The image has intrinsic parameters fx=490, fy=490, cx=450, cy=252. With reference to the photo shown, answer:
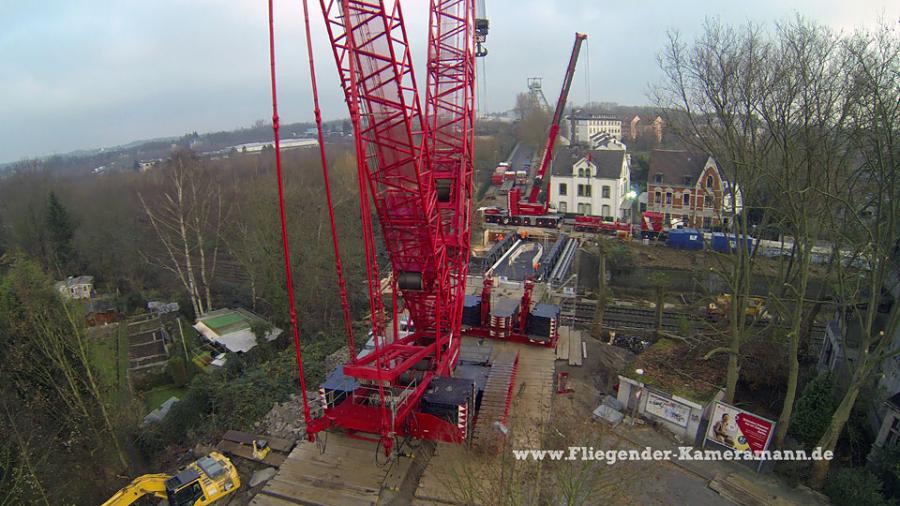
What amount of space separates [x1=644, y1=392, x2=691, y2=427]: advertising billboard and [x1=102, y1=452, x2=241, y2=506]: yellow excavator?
11.4 metres

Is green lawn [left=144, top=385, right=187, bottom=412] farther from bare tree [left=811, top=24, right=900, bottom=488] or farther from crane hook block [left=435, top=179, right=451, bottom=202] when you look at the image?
bare tree [left=811, top=24, right=900, bottom=488]

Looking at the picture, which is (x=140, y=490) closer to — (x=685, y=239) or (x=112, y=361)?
(x=112, y=361)

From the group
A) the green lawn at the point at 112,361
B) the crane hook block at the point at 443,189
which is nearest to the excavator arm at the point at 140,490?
the green lawn at the point at 112,361

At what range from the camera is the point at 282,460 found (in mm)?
12875

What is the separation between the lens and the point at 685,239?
35969 millimetres

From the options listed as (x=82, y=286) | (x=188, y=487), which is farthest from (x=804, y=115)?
(x=82, y=286)

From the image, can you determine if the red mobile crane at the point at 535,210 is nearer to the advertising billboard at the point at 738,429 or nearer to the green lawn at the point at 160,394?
the green lawn at the point at 160,394

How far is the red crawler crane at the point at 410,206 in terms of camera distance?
34.6ft

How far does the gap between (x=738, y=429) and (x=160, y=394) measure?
22702mm

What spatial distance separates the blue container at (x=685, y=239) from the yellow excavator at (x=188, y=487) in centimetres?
3319

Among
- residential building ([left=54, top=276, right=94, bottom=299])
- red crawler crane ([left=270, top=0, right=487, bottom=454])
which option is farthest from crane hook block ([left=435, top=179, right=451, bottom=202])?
residential building ([left=54, top=276, right=94, bottom=299])

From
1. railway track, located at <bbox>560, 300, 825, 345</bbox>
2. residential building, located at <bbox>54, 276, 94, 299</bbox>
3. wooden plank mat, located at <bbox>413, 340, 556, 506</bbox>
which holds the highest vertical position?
wooden plank mat, located at <bbox>413, 340, 556, 506</bbox>

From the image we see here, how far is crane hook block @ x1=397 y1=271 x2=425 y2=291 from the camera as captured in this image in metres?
13.8

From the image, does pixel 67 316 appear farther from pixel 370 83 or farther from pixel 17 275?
pixel 370 83
